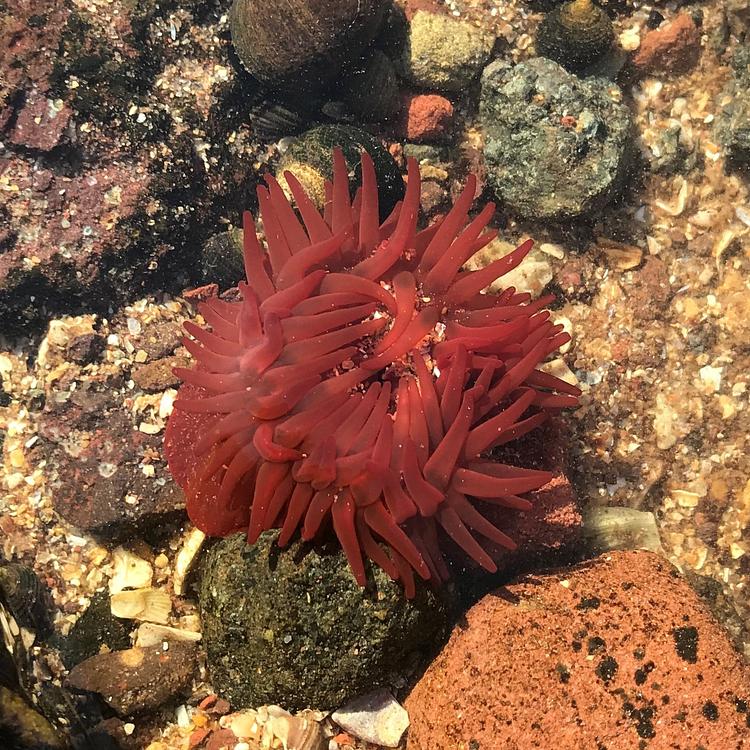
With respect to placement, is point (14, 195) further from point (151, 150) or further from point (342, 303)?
point (342, 303)

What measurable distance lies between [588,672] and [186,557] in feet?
6.85

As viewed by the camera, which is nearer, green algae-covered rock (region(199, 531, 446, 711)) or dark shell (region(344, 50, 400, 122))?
green algae-covered rock (region(199, 531, 446, 711))

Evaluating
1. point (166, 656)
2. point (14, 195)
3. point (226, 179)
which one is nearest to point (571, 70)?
point (226, 179)

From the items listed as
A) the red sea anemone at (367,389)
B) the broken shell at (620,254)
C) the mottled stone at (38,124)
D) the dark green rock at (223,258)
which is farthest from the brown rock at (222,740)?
the broken shell at (620,254)

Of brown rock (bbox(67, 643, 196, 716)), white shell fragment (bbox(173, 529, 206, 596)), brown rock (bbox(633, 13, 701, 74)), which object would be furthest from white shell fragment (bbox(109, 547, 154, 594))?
brown rock (bbox(633, 13, 701, 74))

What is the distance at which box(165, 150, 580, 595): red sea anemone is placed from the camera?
2.87 m

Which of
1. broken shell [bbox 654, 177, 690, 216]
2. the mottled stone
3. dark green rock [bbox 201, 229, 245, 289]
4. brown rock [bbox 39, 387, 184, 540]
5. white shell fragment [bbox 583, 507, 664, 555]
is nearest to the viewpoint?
brown rock [bbox 39, 387, 184, 540]

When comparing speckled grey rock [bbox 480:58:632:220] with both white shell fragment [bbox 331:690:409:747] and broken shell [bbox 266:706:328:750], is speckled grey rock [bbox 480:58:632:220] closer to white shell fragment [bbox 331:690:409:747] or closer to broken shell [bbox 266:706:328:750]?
white shell fragment [bbox 331:690:409:747]

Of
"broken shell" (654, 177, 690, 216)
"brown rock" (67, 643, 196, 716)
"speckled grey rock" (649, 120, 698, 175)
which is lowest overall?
"brown rock" (67, 643, 196, 716)

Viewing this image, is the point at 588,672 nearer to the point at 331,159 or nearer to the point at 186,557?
the point at 186,557

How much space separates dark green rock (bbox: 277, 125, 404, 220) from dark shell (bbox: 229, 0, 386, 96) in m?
0.43

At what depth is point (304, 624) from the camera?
3.11 m

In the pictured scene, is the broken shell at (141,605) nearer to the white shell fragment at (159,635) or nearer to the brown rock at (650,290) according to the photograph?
the white shell fragment at (159,635)

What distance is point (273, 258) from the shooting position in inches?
129
